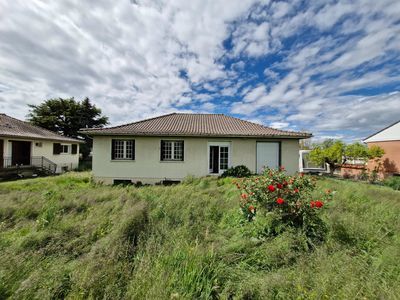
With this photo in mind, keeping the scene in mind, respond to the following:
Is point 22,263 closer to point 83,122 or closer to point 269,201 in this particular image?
point 269,201

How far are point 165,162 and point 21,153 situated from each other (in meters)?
16.0

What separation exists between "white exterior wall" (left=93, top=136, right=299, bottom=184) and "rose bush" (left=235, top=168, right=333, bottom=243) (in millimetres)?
7897

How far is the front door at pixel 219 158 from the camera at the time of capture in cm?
1243

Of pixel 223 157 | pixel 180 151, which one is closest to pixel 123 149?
pixel 180 151

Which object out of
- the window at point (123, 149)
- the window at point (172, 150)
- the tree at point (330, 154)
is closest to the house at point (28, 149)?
the window at point (123, 149)

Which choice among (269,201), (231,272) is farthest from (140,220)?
(269,201)

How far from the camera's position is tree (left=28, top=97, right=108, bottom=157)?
2952cm

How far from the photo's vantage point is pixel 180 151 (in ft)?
39.9

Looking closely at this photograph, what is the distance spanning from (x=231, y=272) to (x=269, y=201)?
5.31 ft

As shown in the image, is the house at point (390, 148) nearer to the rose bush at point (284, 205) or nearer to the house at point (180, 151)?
the house at point (180, 151)

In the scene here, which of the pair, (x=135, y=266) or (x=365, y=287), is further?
(x=135, y=266)

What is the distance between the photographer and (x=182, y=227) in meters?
3.95

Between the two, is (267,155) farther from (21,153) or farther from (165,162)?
(21,153)

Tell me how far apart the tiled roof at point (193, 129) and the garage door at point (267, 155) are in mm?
859
